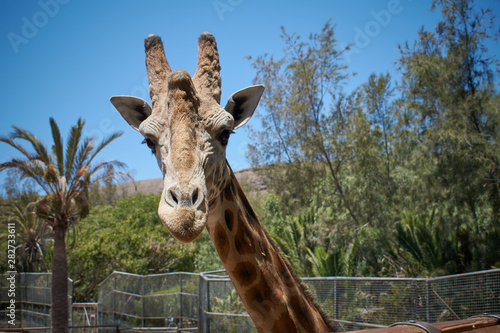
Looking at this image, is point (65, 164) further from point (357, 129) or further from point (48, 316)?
point (357, 129)

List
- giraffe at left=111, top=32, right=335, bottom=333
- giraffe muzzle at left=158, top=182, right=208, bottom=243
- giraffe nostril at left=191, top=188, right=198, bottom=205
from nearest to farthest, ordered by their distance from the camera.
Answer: giraffe muzzle at left=158, top=182, right=208, bottom=243 → giraffe nostril at left=191, top=188, right=198, bottom=205 → giraffe at left=111, top=32, right=335, bottom=333

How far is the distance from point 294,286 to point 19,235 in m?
26.8

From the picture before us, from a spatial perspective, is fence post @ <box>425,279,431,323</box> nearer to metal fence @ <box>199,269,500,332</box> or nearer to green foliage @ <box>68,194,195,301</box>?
metal fence @ <box>199,269,500,332</box>

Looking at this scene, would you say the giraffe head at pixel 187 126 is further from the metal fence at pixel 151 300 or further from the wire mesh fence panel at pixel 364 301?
the metal fence at pixel 151 300

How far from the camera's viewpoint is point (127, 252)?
23266 mm

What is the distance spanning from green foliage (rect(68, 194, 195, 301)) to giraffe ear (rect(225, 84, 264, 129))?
21.3 metres

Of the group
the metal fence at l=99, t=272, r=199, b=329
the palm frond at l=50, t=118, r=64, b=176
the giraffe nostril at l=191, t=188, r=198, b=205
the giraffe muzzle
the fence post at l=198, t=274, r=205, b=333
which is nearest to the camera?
the giraffe muzzle

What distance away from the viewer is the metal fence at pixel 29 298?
17438 mm

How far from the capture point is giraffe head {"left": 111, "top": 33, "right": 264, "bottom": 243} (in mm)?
2143

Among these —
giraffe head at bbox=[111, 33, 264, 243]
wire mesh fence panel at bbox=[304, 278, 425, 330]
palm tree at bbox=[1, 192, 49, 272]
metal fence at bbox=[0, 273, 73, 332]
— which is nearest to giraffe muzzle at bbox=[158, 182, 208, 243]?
giraffe head at bbox=[111, 33, 264, 243]

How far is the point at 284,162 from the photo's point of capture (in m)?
25.7

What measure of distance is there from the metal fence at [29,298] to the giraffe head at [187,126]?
51.7ft

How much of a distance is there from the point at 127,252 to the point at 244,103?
71.7ft

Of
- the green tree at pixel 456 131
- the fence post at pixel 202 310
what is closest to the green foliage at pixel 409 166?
the green tree at pixel 456 131
